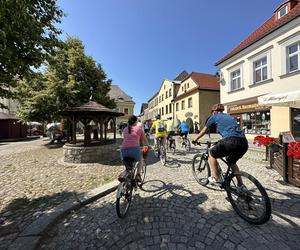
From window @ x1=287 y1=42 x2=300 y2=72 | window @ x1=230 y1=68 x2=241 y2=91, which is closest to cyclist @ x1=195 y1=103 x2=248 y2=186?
window @ x1=287 y1=42 x2=300 y2=72

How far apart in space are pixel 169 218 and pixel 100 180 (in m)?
3.06

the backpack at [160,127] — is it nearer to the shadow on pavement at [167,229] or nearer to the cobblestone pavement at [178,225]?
the cobblestone pavement at [178,225]

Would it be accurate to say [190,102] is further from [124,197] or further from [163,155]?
[124,197]

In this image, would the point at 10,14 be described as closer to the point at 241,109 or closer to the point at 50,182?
the point at 50,182

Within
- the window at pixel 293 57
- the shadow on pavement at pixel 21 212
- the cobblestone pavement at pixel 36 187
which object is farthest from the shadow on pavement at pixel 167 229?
the window at pixel 293 57

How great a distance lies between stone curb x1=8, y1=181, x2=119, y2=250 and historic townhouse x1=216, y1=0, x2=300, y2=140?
9.18 metres

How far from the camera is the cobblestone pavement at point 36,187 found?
3.61m

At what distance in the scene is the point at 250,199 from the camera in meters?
3.31

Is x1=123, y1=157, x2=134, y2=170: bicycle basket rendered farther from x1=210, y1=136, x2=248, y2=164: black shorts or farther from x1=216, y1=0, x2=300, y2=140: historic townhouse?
x1=216, y1=0, x2=300, y2=140: historic townhouse

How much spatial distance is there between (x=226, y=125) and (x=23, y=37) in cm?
378

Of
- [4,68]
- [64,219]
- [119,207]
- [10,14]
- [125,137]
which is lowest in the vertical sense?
[64,219]

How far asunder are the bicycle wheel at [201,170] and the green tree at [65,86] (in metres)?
11.1

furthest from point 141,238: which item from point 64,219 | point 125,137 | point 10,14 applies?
point 10,14

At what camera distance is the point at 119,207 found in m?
3.41
